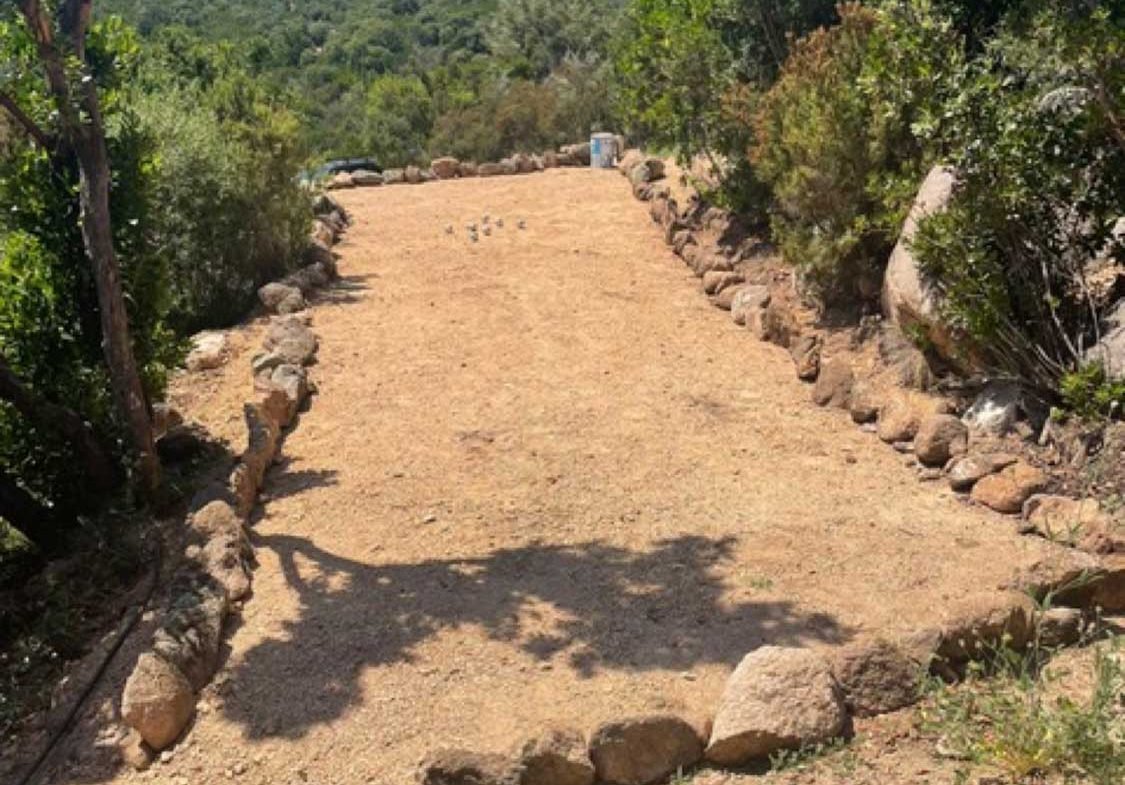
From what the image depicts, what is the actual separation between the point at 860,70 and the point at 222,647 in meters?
6.50

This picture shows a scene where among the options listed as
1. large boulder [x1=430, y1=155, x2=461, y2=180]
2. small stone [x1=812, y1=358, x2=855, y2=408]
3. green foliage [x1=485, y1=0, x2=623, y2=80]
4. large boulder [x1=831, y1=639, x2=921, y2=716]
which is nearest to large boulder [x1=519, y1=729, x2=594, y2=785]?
large boulder [x1=831, y1=639, x2=921, y2=716]

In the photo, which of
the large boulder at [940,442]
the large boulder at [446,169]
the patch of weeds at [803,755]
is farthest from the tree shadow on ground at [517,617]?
the large boulder at [446,169]

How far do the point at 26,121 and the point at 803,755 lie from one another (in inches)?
177

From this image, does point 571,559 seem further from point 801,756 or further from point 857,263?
point 857,263

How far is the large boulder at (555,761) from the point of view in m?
3.73

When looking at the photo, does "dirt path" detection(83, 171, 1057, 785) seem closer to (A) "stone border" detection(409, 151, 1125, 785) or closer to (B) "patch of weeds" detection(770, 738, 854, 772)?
(A) "stone border" detection(409, 151, 1125, 785)

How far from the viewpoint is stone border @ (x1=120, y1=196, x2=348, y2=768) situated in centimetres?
438

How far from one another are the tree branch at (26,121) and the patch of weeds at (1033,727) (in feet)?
15.4

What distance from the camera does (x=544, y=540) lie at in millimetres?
5887

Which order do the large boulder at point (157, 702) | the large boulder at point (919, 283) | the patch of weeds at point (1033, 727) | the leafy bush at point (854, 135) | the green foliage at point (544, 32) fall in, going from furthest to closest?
the green foliage at point (544, 32) < the leafy bush at point (854, 135) < the large boulder at point (919, 283) < the large boulder at point (157, 702) < the patch of weeds at point (1033, 727)

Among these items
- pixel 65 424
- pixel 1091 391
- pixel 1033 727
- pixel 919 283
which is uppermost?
pixel 919 283

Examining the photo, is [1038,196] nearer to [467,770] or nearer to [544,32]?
[467,770]

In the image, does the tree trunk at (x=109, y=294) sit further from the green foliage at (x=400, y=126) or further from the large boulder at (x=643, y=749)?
the green foliage at (x=400, y=126)

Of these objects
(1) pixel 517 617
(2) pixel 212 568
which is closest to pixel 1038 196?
(1) pixel 517 617
